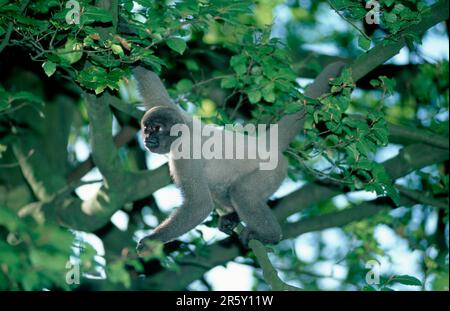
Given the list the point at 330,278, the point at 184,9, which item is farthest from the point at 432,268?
the point at 184,9

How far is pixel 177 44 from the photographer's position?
5.85 meters

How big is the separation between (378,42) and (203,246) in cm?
394

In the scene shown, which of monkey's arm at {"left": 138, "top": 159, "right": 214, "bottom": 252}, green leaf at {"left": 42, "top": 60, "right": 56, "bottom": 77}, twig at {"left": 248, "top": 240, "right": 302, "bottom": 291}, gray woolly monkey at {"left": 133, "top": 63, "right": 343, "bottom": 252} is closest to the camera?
green leaf at {"left": 42, "top": 60, "right": 56, "bottom": 77}

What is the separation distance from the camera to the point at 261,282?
11.6 metres

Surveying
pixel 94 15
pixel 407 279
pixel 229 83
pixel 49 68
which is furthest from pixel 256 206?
pixel 94 15

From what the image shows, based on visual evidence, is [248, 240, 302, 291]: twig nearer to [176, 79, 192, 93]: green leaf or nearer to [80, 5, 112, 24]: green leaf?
[176, 79, 192, 93]: green leaf

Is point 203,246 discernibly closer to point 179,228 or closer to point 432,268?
point 179,228

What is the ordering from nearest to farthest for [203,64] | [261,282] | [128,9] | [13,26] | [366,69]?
1. [13,26]
2. [128,9]
3. [366,69]
4. [203,64]
5. [261,282]

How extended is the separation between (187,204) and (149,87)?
1.54 meters

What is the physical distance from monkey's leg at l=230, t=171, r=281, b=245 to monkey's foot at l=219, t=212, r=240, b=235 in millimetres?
260

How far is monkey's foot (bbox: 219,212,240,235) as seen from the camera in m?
7.79

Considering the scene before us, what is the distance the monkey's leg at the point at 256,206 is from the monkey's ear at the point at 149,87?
4.69ft

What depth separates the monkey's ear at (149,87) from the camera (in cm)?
745

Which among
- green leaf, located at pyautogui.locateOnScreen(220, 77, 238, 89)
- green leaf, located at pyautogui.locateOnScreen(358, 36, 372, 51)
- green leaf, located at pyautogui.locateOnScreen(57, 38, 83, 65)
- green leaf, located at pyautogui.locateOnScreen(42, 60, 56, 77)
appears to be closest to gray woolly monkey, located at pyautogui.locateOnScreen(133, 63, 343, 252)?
green leaf, located at pyautogui.locateOnScreen(220, 77, 238, 89)
